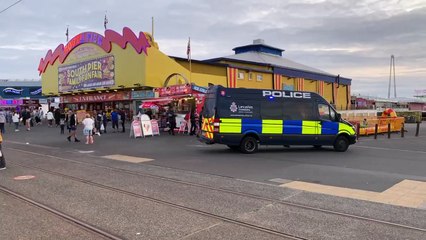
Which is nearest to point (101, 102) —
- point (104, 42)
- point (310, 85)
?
point (104, 42)

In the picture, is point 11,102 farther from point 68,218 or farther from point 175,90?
point 68,218

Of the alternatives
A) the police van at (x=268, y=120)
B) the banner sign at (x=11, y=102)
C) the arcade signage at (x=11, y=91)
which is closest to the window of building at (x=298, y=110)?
the police van at (x=268, y=120)

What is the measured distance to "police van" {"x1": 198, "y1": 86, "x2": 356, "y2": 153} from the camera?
50.9 ft

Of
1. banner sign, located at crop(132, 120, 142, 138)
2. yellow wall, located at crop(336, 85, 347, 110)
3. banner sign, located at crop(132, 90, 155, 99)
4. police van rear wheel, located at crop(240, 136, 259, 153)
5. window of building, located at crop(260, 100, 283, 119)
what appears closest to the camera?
police van rear wheel, located at crop(240, 136, 259, 153)

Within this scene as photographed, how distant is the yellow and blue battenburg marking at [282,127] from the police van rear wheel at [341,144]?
0.28 m

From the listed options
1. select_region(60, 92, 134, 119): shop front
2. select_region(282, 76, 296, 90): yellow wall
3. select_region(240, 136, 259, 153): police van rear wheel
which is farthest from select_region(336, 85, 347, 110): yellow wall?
select_region(240, 136, 259, 153): police van rear wheel

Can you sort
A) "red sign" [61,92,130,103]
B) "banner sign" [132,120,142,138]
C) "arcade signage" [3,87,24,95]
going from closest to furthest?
"banner sign" [132,120,142,138]
"red sign" [61,92,130,103]
"arcade signage" [3,87,24,95]

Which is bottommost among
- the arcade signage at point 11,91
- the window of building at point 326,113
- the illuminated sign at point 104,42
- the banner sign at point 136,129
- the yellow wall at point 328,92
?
the banner sign at point 136,129

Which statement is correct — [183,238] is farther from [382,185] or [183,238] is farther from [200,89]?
[200,89]

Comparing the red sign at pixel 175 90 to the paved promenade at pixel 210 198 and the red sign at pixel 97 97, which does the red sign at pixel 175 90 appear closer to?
the red sign at pixel 97 97

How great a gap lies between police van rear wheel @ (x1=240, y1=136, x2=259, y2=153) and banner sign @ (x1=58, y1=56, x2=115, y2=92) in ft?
84.9

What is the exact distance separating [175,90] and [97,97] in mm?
19211

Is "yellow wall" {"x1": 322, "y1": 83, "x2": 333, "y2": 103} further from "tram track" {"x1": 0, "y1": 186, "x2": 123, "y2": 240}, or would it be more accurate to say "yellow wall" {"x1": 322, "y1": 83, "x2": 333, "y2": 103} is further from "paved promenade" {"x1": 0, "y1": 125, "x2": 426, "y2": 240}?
"tram track" {"x1": 0, "y1": 186, "x2": 123, "y2": 240}

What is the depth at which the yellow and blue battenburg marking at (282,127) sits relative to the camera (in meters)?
15.5
